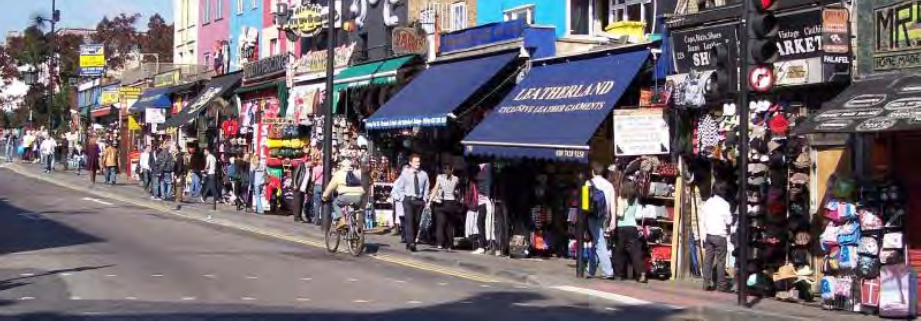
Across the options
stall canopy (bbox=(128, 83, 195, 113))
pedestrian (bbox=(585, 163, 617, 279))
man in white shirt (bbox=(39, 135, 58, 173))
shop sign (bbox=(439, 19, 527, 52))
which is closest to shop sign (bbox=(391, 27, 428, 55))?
shop sign (bbox=(439, 19, 527, 52))

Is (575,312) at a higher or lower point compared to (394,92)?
lower

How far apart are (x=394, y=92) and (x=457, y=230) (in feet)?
14.8

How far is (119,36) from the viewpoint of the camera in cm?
7731

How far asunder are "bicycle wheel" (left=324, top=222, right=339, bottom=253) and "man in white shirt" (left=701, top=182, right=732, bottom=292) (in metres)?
7.15

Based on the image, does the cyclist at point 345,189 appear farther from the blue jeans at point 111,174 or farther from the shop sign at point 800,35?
the blue jeans at point 111,174

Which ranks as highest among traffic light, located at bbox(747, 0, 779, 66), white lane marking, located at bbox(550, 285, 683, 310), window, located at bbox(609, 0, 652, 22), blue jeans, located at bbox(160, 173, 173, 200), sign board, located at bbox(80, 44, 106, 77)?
sign board, located at bbox(80, 44, 106, 77)

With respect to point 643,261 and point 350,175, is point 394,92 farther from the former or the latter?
point 643,261

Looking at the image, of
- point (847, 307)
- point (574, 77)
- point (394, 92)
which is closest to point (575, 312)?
point (847, 307)

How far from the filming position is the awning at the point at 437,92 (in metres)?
22.8

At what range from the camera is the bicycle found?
20688 mm

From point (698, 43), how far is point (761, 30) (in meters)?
4.13

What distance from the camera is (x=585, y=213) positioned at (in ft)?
59.2

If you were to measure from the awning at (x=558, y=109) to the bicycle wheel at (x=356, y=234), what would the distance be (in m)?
2.31

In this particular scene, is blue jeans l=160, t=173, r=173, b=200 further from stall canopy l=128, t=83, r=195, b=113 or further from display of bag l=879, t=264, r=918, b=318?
display of bag l=879, t=264, r=918, b=318
